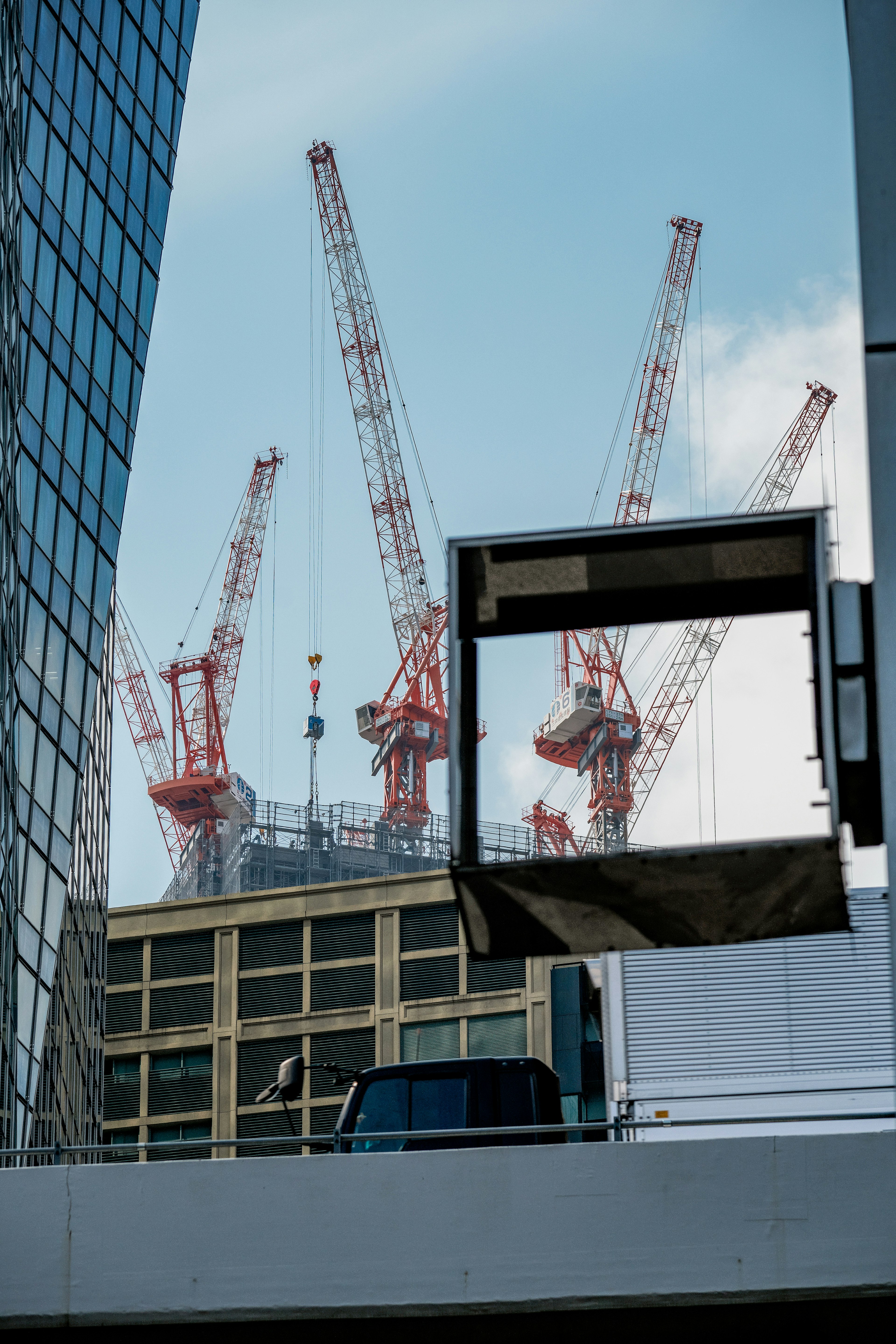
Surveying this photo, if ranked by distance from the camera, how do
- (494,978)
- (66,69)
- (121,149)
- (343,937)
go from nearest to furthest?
(66,69)
(121,149)
(494,978)
(343,937)

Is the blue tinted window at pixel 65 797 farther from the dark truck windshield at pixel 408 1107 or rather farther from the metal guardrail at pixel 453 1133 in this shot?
the dark truck windshield at pixel 408 1107

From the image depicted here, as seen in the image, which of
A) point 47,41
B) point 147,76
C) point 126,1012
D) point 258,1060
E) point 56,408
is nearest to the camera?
point 47,41

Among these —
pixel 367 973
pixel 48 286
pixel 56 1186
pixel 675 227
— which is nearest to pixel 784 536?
pixel 56 1186

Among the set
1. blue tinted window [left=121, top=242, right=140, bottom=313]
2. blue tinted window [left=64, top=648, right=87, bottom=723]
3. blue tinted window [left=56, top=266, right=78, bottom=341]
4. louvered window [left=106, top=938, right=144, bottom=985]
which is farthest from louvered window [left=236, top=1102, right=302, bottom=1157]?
blue tinted window [left=56, top=266, right=78, bottom=341]

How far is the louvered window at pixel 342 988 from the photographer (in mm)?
95812

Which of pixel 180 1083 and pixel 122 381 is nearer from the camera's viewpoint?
pixel 122 381

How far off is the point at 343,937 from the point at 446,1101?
8491cm

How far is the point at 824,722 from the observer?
4234 millimetres

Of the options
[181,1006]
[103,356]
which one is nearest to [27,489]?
[103,356]

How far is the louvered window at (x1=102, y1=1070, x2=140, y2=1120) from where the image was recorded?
96125mm

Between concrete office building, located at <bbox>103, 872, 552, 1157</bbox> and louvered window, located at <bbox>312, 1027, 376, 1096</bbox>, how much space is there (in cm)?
9

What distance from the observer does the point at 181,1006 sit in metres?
96.8

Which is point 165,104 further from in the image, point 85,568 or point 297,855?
point 297,855

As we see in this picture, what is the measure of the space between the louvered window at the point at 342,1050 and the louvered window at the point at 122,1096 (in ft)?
36.5
